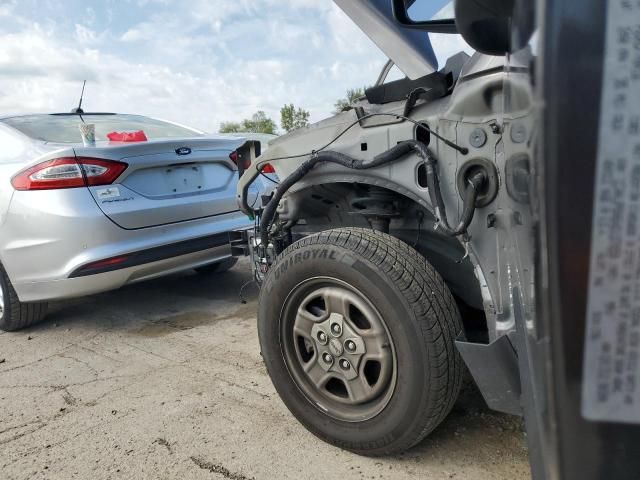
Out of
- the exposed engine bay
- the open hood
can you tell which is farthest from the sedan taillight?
the open hood

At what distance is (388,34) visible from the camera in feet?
6.73

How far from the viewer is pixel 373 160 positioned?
1981 millimetres

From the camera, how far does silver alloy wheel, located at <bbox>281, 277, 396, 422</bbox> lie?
192cm

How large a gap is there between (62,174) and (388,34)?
7.96 feet

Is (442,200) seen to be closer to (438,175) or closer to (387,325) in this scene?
(438,175)

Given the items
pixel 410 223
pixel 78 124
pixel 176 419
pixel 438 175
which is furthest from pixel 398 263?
pixel 78 124

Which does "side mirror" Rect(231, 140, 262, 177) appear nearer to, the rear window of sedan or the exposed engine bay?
the exposed engine bay

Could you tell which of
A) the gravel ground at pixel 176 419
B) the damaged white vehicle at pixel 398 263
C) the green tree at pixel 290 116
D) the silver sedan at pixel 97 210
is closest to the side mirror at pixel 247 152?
the silver sedan at pixel 97 210

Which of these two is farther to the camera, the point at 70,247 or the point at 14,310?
the point at 14,310

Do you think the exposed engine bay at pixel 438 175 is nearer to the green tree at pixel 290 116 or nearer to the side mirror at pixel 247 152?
the side mirror at pixel 247 152

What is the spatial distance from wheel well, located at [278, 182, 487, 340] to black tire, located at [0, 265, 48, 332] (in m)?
2.56

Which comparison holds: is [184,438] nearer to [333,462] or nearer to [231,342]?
[333,462]

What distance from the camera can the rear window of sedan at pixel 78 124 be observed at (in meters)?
3.83

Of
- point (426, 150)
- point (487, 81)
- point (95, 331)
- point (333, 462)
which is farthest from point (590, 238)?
point (95, 331)
